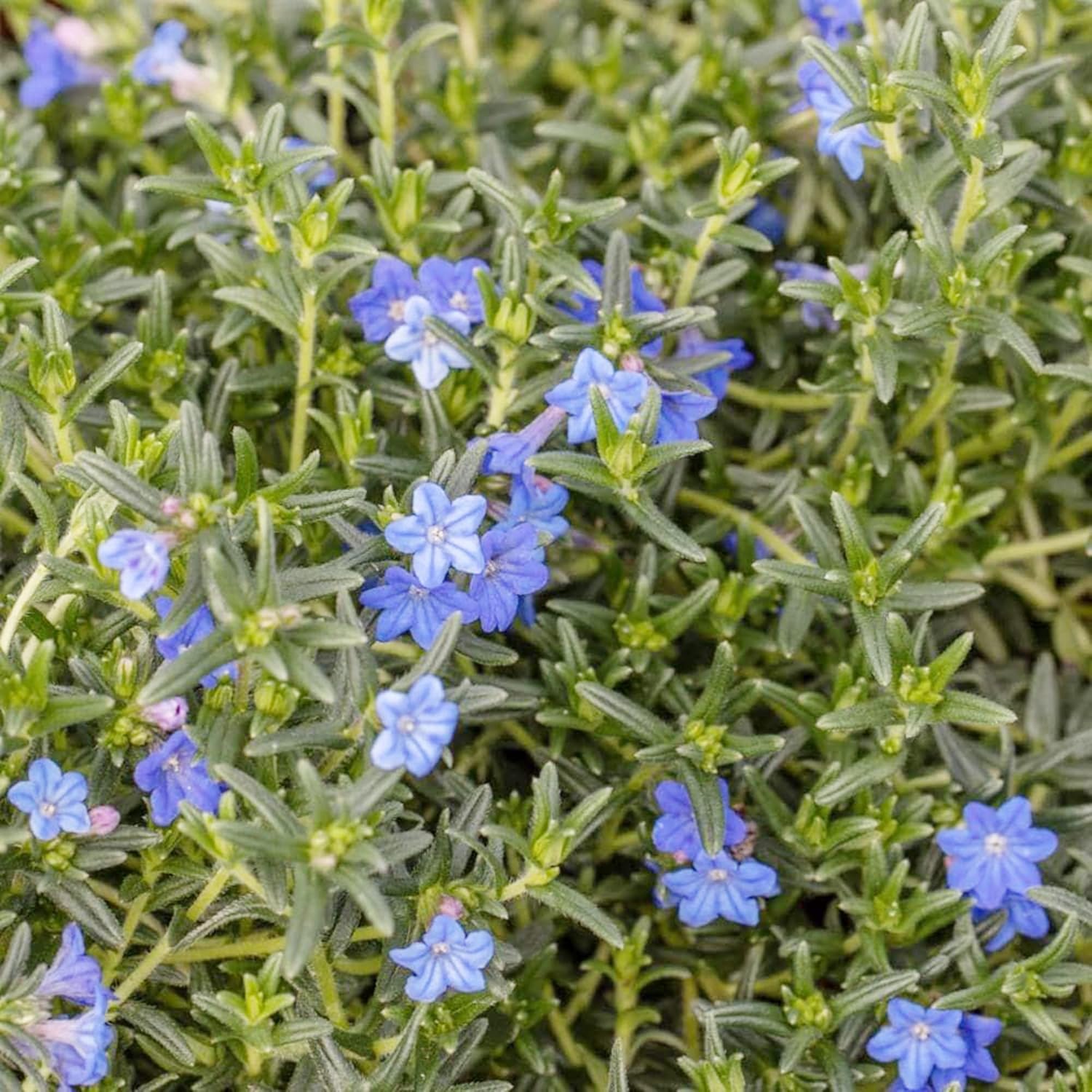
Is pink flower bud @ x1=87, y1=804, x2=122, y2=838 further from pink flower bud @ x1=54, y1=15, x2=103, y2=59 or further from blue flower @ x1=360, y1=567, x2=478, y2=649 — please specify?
pink flower bud @ x1=54, y1=15, x2=103, y2=59

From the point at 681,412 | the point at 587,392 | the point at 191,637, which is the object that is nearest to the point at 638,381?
the point at 587,392

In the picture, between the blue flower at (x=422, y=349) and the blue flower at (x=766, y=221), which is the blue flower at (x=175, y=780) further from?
the blue flower at (x=766, y=221)

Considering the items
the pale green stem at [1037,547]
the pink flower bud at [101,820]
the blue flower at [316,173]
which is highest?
the blue flower at [316,173]

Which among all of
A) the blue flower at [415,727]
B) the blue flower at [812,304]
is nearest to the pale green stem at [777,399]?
the blue flower at [812,304]

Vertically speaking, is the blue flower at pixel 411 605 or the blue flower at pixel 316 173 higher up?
the blue flower at pixel 316 173

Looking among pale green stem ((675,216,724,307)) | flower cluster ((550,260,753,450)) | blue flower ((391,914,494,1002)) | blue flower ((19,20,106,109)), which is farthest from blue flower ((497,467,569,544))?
blue flower ((19,20,106,109))
